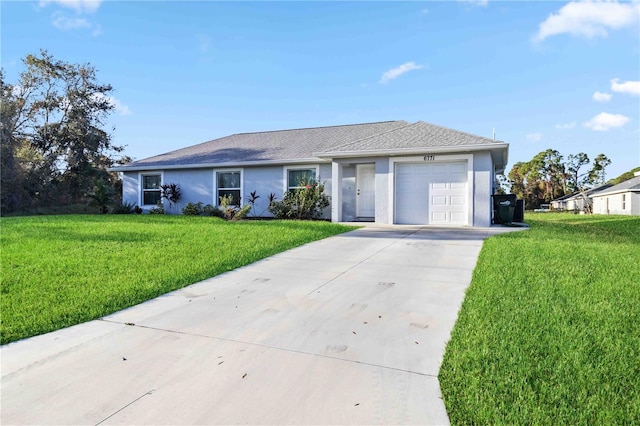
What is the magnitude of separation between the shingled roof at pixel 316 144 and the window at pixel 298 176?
1.92 ft

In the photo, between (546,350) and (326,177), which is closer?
(546,350)

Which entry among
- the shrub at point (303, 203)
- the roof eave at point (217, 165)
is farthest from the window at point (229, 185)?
the shrub at point (303, 203)

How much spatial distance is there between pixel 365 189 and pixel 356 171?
2.61ft

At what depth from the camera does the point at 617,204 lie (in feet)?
97.8

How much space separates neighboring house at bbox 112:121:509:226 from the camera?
11266 millimetres

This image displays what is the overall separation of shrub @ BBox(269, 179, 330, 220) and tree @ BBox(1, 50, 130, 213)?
15.4 meters

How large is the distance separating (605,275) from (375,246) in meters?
3.74

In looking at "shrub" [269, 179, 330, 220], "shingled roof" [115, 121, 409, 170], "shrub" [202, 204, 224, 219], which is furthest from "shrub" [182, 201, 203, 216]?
"shrub" [269, 179, 330, 220]

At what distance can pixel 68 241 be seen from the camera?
7.34 m

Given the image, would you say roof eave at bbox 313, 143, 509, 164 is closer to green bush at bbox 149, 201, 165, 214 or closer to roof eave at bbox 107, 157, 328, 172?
roof eave at bbox 107, 157, 328, 172

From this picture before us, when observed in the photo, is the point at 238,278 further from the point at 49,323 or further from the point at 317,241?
the point at 317,241

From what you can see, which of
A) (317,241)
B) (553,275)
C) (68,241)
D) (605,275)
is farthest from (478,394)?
(68,241)

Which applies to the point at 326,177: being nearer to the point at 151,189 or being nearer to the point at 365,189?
the point at 365,189

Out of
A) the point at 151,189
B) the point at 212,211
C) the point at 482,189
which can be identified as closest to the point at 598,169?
the point at 482,189
